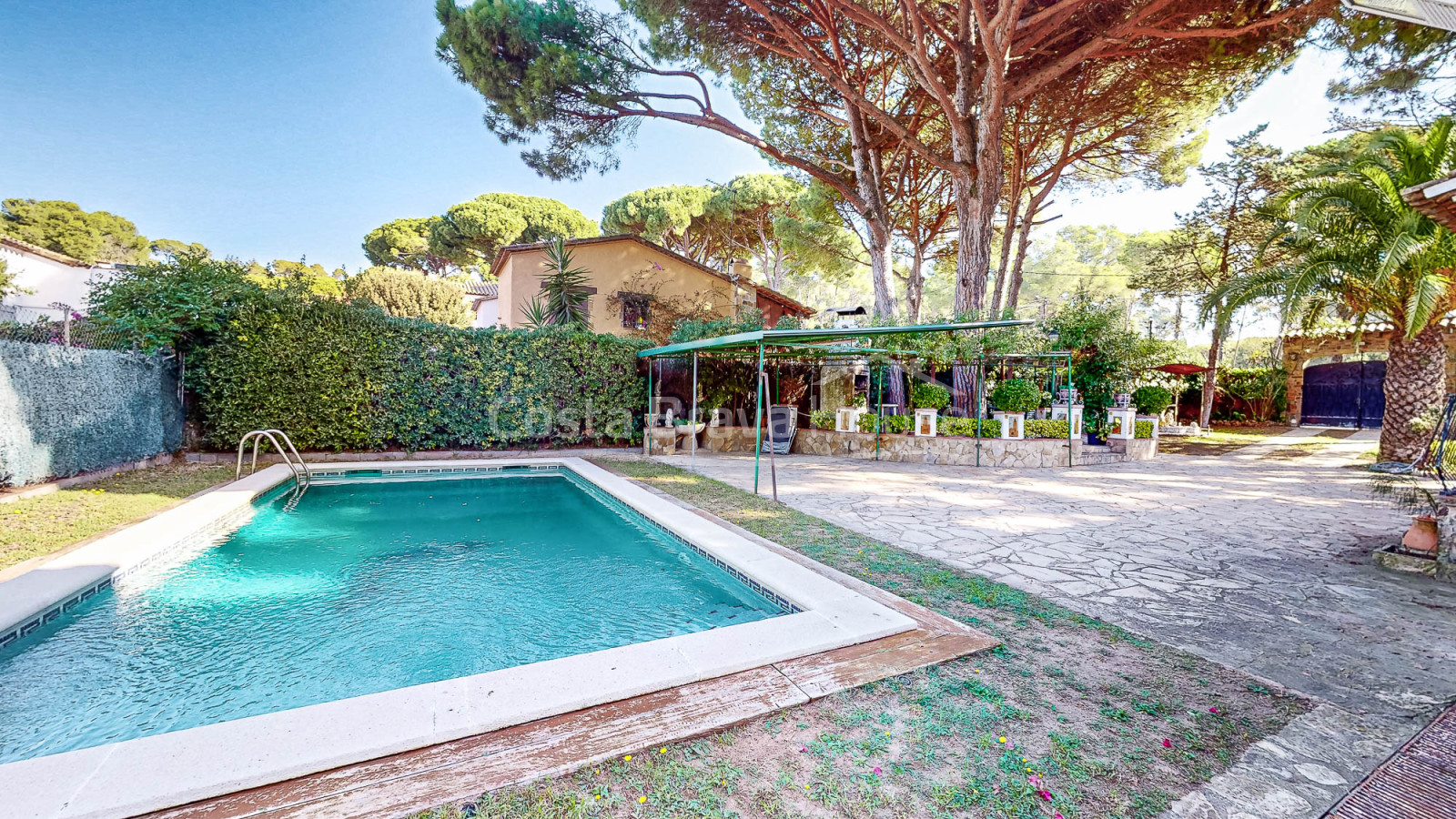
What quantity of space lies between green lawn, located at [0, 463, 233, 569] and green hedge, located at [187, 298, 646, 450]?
1.52m

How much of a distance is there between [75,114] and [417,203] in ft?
40.7

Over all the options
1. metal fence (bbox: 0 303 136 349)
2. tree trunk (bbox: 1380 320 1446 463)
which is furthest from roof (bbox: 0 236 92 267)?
tree trunk (bbox: 1380 320 1446 463)

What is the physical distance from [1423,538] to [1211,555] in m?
1.32

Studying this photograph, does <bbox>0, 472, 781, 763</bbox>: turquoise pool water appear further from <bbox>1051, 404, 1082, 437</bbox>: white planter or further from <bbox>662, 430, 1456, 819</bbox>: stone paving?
<bbox>1051, 404, 1082, 437</bbox>: white planter

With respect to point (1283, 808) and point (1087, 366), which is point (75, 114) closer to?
point (1283, 808)

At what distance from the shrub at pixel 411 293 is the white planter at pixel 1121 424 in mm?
19181

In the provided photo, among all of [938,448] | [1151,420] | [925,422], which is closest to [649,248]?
[925,422]

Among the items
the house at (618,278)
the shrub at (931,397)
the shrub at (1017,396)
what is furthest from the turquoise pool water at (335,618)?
the house at (618,278)

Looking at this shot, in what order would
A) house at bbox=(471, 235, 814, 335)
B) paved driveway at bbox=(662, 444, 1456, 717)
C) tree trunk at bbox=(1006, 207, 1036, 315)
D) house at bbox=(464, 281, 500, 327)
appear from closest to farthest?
paved driveway at bbox=(662, 444, 1456, 717)
tree trunk at bbox=(1006, 207, 1036, 315)
house at bbox=(471, 235, 814, 335)
house at bbox=(464, 281, 500, 327)

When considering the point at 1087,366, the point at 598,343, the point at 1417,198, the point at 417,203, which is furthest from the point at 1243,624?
the point at 417,203

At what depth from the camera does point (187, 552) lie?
5043 millimetres

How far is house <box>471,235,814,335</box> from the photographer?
54.8 ft

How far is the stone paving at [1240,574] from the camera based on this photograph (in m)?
2.12

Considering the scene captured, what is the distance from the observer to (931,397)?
11367 millimetres
